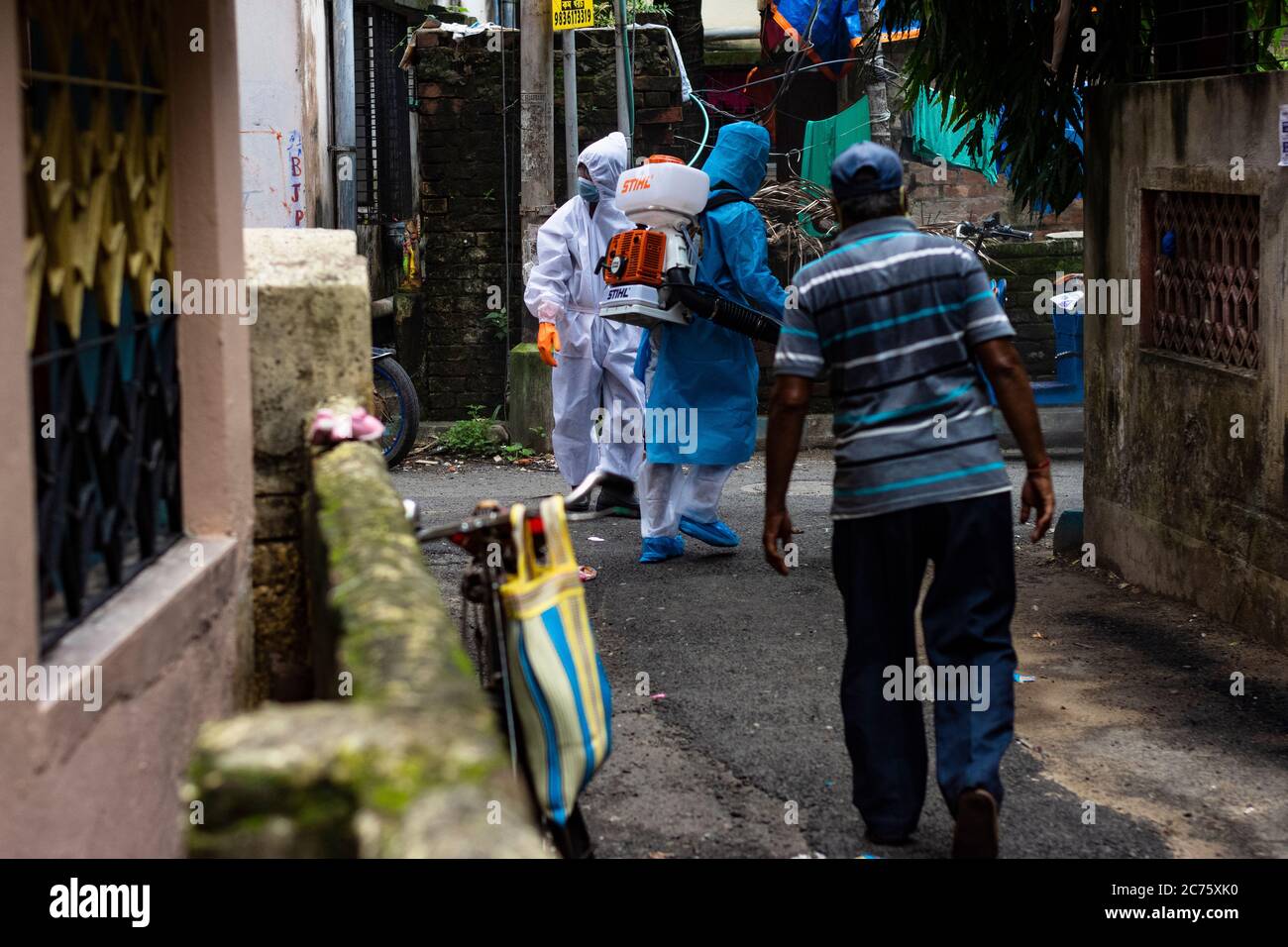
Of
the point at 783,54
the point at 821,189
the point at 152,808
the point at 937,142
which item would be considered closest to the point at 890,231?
the point at 152,808

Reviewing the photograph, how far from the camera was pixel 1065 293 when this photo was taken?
11281mm

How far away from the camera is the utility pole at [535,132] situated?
35.5 ft

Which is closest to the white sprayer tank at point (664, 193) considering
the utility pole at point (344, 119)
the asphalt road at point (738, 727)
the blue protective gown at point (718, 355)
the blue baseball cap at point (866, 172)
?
the blue protective gown at point (718, 355)

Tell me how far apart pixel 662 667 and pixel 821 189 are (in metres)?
7.18

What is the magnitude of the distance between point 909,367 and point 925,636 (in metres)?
0.70

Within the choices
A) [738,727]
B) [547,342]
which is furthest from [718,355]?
[738,727]

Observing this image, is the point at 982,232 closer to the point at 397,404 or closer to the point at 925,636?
the point at 397,404

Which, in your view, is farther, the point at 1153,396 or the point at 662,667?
the point at 1153,396

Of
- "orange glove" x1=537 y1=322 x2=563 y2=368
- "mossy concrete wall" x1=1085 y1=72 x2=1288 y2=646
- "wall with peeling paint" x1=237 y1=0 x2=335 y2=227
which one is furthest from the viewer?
"wall with peeling paint" x1=237 y1=0 x2=335 y2=227

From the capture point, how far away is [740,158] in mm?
7535

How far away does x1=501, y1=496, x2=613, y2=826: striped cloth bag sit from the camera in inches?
135

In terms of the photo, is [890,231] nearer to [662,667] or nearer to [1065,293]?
[662,667]

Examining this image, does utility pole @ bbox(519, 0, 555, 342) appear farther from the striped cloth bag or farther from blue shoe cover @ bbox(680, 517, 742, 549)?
the striped cloth bag

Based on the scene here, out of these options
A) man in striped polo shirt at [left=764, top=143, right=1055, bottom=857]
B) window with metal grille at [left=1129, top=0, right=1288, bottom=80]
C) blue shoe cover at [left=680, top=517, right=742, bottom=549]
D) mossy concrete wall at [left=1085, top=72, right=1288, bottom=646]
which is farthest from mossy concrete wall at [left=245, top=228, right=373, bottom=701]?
window with metal grille at [left=1129, top=0, right=1288, bottom=80]
